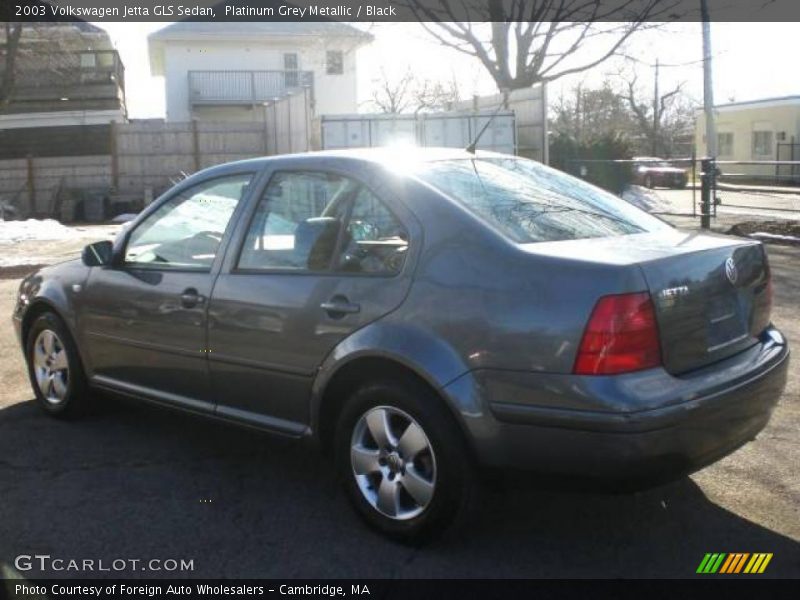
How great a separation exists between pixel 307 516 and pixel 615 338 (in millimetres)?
1669

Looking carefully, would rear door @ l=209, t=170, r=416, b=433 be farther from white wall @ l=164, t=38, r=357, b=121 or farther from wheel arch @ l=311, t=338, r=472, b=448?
white wall @ l=164, t=38, r=357, b=121

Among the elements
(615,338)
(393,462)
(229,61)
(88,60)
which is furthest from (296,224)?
(229,61)

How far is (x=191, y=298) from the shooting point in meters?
4.43

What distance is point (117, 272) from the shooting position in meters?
5.00

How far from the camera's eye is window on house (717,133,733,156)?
1864 inches

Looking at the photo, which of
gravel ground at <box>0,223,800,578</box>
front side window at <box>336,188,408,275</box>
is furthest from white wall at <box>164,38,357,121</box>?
front side window at <box>336,188,408,275</box>

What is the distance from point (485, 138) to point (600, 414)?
53.9 ft

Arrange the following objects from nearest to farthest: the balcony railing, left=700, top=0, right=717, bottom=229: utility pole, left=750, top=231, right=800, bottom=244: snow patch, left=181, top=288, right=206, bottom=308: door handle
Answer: left=181, top=288, right=206, bottom=308: door handle, left=750, top=231, right=800, bottom=244: snow patch, left=700, top=0, right=717, bottom=229: utility pole, the balcony railing

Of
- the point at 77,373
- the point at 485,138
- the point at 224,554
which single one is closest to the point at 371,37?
the point at 485,138

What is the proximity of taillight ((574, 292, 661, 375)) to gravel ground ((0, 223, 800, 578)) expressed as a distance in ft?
1.85

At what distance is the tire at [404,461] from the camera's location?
346cm

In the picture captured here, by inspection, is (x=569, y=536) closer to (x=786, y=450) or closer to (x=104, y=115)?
(x=786, y=450)

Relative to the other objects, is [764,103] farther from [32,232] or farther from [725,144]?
[32,232]
